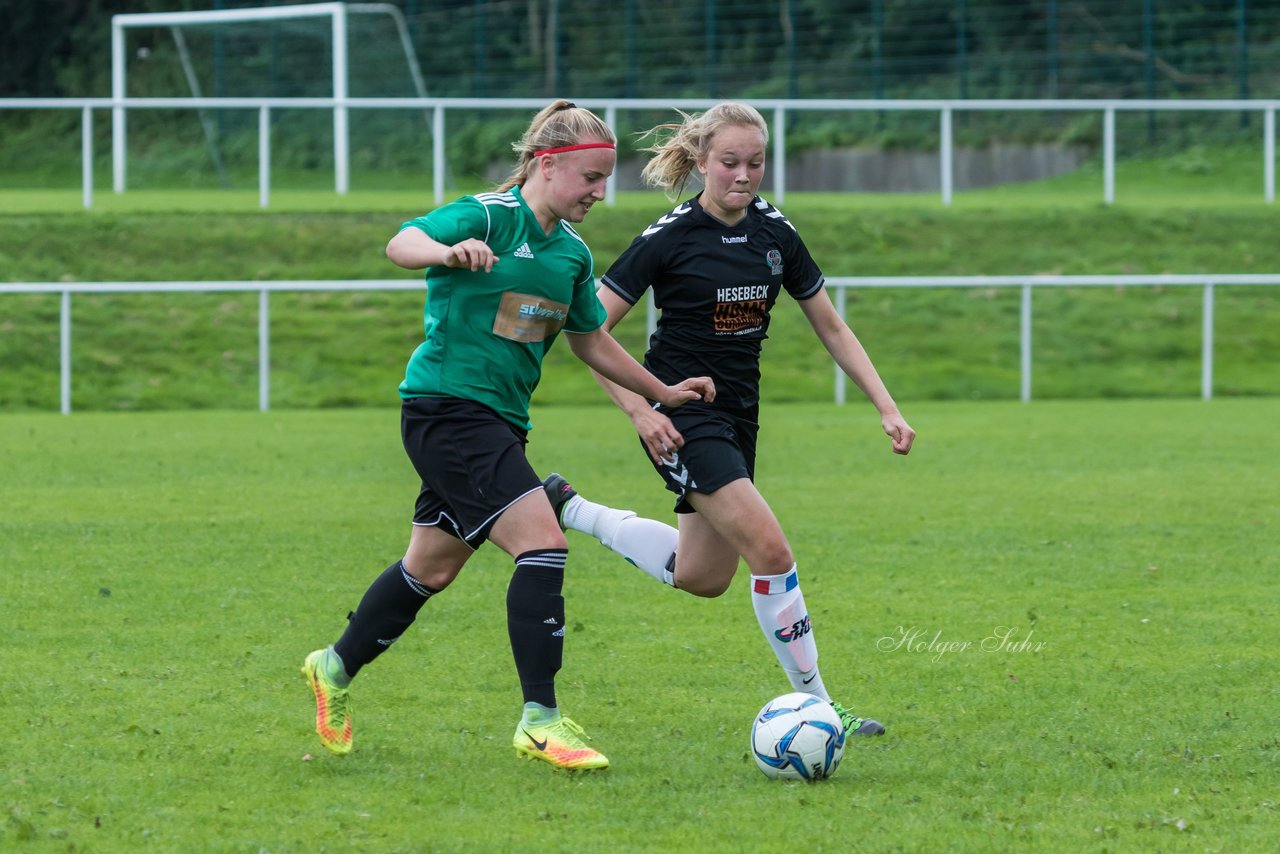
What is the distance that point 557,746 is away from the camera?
192 inches

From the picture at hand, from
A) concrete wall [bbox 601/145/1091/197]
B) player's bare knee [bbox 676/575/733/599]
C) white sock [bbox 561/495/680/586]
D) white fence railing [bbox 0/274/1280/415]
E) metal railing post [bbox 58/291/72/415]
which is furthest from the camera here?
concrete wall [bbox 601/145/1091/197]

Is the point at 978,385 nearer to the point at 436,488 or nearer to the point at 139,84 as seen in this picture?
the point at 436,488

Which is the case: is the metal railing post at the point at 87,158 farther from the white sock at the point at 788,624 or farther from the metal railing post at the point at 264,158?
the white sock at the point at 788,624

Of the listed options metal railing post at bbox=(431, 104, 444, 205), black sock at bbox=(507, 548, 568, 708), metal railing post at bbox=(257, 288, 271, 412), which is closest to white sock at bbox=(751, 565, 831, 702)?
black sock at bbox=(507, 548, 568, 708)

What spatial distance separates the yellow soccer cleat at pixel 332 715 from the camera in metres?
5.08

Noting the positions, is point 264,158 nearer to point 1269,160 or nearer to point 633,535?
point 1269,160

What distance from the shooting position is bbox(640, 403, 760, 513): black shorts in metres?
5.42

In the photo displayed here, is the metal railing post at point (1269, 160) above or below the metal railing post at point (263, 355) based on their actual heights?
above

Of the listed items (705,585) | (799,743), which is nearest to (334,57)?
(705,585)

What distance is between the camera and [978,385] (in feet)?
62.3

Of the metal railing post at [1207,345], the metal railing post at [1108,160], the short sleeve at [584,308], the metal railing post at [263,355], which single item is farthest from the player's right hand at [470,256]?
the metal railing post at [1108,160]

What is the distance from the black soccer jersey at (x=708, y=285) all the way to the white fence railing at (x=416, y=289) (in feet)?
38.1

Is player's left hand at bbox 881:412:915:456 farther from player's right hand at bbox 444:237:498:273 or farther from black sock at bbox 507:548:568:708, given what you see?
player's right hand at bbox 444:237:498:273

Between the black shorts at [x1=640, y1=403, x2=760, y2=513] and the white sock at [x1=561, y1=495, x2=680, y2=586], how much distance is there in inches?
13.9
